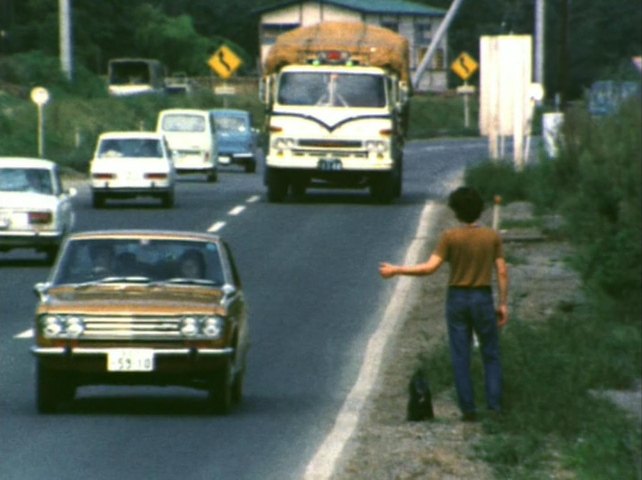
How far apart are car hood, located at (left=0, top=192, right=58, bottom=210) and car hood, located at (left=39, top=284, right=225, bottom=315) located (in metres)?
15.8

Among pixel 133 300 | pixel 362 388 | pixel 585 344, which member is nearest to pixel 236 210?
pixel 585 344

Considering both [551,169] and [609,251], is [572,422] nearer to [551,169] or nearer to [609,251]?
[609,251]

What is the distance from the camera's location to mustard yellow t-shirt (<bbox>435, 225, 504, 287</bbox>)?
15492 millimetres

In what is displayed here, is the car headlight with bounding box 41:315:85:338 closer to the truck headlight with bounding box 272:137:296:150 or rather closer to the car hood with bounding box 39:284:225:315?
the car hood with bounding box 39:284:225:315

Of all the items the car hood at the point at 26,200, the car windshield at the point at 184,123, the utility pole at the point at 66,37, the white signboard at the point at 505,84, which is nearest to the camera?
the car hood at the point at 26,200

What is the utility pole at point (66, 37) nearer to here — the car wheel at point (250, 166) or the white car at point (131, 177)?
the car wheel at point (250, 166)

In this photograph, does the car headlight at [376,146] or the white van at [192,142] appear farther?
the white van at [192,142]

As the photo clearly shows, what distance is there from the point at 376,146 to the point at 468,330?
28.8 metres

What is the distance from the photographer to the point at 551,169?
117ft

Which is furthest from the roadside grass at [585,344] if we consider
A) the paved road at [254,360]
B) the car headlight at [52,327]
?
the car headlight at [52,327]

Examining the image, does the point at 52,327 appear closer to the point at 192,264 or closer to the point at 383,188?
the point at 192,264

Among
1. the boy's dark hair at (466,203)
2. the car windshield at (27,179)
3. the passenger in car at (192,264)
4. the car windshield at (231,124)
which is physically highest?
the boy's dark hair at (466,203)

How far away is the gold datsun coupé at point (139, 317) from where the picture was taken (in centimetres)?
1600

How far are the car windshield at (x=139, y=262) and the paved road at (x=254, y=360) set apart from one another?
1.01m
